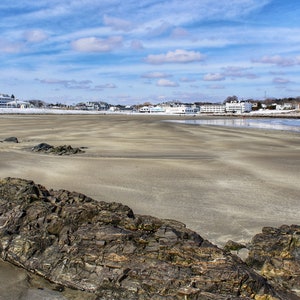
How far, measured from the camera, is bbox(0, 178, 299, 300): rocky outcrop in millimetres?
4359

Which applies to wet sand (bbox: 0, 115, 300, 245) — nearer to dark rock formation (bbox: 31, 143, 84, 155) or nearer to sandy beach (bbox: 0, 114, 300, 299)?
sandy beach (bbox: 0, 114, 300, 299)

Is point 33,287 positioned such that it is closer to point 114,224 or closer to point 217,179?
point 114,224

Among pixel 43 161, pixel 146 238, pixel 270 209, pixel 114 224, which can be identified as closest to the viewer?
pixel 146 238

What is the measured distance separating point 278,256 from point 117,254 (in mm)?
2378

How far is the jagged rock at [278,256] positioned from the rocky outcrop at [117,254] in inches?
11.4

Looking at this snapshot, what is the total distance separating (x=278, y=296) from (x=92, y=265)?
232cm

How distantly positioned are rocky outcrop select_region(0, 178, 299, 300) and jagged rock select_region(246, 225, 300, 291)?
11.4 inches

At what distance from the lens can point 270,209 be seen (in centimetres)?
868

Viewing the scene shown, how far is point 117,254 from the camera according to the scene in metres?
4.82

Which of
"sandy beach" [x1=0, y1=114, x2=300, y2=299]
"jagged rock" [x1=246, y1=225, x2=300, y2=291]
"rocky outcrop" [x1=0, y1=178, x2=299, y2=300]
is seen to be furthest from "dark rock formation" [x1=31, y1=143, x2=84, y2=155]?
"jagged rock" [x1=246, y1=225, x2=300, y2=291]

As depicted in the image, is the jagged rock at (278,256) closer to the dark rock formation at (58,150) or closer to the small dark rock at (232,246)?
the small dark rock at (232,246)

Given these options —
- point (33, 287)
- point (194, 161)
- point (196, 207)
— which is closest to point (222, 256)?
point (33, 287)

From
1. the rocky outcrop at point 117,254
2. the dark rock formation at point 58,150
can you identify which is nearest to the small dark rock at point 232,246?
the rocky outcrop at point 117,254

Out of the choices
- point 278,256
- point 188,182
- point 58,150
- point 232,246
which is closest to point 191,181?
point 188,182
